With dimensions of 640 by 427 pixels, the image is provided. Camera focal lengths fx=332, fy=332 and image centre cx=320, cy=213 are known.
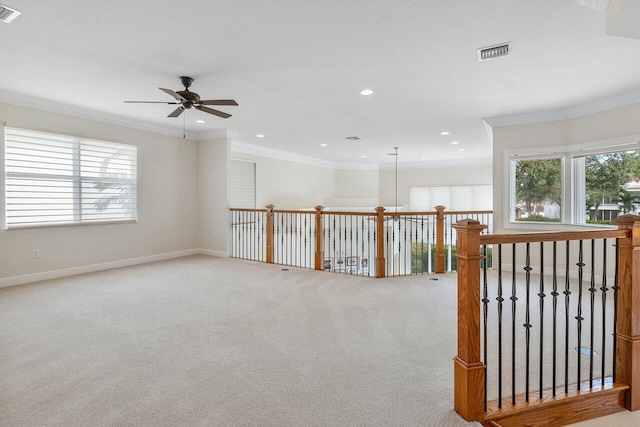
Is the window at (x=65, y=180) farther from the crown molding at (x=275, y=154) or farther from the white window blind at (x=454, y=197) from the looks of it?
the white window blind at (x=454, y=197)

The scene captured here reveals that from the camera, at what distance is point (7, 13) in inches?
97.7

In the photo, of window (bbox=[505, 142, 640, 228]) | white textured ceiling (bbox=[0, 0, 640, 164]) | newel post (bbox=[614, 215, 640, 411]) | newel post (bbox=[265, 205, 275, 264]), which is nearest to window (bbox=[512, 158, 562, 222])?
window (bbox=[505, 142, 640, 228])

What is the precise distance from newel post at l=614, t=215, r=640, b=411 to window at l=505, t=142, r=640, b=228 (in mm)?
3037

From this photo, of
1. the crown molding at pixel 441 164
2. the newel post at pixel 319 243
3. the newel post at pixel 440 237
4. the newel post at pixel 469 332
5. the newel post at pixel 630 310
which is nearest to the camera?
the newel post at pixel 469 332

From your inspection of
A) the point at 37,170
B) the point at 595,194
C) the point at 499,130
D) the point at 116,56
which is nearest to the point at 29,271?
the point at 37,170

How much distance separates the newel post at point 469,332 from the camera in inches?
73.9

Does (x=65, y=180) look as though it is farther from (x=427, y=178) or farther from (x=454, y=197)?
(x=454, y=197)

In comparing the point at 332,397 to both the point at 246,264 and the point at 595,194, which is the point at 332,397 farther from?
the point at 595,194

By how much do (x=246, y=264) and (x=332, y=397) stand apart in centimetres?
430

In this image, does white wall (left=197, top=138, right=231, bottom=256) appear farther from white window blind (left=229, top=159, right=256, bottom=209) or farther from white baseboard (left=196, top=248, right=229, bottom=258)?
white window blind (left=229, top=159, right=256, bottom=209)

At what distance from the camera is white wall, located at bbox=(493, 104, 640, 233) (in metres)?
4.40

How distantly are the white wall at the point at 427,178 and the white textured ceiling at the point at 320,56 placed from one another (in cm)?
513

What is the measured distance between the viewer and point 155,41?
2918 mm

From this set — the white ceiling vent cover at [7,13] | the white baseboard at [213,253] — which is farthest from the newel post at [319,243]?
the white ceiling vent cover at [7,13]
